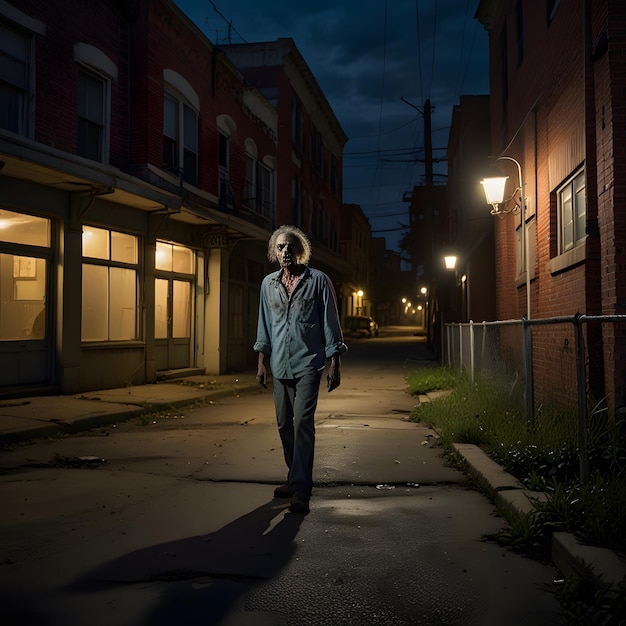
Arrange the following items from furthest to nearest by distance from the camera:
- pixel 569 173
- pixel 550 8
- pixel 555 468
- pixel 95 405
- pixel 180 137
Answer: pixel 180 137, pixel 95 405, pixel 550 8, pixel 569 173, pixel 555 468

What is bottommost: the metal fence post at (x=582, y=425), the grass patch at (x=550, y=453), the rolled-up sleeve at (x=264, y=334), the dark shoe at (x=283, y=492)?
the dark shoe at (x=283, y=492)

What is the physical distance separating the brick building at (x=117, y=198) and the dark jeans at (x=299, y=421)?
6.07 metres

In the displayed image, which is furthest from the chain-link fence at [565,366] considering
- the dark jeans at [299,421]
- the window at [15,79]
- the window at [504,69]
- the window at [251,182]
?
the window at [251,182]

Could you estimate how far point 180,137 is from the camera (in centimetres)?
1513

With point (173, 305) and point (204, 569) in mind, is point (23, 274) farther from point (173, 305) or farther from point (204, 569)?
point (204, 569)

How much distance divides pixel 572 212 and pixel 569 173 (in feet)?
1.78

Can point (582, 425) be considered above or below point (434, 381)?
above

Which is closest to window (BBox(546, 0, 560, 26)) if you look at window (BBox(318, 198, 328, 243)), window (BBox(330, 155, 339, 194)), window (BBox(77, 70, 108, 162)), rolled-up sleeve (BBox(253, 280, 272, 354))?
rolled-up sleeve (BBox(253, 280, 272, 354))

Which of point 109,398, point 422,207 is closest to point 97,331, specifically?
point 109,398

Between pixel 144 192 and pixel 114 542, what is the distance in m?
9.10

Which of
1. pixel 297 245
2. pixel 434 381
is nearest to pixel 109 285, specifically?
pixel 434 381

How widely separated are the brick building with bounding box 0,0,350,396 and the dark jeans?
19.9 ft

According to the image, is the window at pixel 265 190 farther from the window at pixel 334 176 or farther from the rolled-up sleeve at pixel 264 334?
the rolled-up sleeve at pixel 264 334

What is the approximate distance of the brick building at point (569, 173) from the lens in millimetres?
6672
